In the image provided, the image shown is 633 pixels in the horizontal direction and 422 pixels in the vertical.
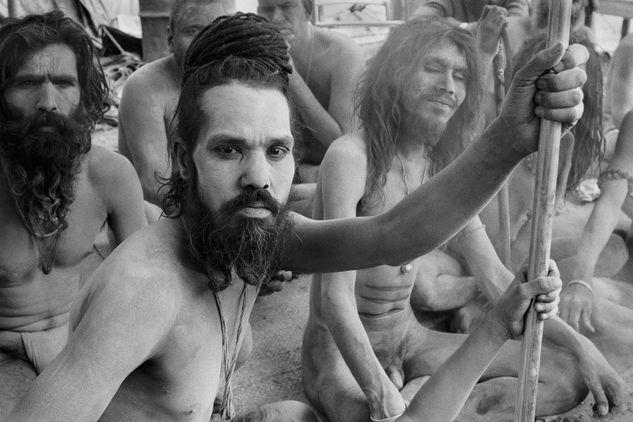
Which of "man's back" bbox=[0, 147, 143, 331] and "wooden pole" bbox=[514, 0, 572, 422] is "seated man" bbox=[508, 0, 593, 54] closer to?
"man's back" bbox=[0, 147, 143, 331]

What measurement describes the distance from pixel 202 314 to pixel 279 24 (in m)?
2.72

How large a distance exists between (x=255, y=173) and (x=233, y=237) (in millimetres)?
150

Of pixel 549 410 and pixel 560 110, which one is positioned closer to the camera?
pixel 560 110

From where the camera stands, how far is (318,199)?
321 centimetres

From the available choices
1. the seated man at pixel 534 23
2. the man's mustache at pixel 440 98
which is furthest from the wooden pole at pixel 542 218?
the seated man at pixel 534 23

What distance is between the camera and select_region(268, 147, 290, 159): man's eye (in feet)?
6.73

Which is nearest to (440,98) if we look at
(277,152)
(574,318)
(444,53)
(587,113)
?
(444,53)

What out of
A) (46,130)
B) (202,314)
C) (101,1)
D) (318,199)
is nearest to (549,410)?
(318,199)

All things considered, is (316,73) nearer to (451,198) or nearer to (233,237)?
(451,198)

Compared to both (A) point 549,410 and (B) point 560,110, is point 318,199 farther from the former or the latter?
(B) point 560,110

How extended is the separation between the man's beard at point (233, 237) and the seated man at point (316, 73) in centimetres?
237

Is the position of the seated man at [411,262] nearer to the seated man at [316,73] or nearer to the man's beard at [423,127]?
the man's beard at [423,127]

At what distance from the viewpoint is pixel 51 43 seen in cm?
302

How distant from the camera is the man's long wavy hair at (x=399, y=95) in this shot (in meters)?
3.16
